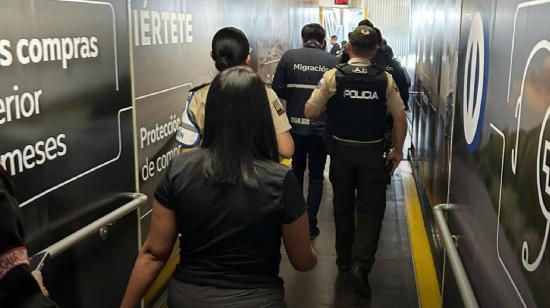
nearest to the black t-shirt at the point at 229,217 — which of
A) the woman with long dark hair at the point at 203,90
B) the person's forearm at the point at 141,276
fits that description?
the person's forearm at the point at 141,276

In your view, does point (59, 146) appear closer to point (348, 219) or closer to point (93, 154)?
point (93, 154)

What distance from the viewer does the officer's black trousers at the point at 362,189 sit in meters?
3.64

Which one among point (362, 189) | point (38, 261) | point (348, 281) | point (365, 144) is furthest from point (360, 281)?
point (38, 261)

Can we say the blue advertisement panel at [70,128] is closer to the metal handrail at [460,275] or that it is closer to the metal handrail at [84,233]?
the metal handrail at [84,233]

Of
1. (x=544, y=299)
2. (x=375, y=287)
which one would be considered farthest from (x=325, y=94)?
(x=544, y=299)

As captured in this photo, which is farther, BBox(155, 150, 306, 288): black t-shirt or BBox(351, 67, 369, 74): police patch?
BBox(351, 67, 369, 74): police patch

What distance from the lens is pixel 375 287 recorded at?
3.89 meters

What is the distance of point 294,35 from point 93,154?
24.3ft

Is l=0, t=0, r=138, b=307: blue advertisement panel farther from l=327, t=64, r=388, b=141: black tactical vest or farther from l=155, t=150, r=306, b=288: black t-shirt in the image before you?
l=327, t=64, r=388, b=141: black tactical vest

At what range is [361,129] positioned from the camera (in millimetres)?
3604

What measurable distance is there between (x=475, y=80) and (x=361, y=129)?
1176 millimetres

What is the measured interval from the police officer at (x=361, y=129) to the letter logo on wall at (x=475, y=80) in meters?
0.82

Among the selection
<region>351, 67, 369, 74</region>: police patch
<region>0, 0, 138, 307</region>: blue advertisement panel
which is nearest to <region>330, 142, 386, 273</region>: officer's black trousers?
<region>351, 67, 369, 74</region>: police patch

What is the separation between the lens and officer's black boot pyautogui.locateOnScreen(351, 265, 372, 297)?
12.2ft
